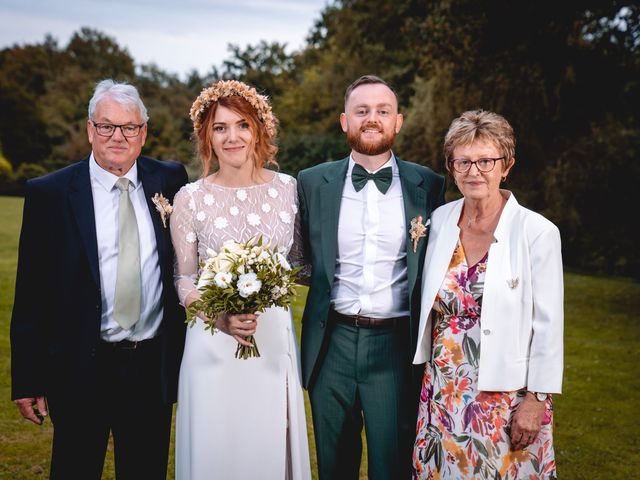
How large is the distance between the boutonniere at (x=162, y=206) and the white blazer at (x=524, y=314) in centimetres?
201

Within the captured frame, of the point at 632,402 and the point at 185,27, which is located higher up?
the point at 185,27

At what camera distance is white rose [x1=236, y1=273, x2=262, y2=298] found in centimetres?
360

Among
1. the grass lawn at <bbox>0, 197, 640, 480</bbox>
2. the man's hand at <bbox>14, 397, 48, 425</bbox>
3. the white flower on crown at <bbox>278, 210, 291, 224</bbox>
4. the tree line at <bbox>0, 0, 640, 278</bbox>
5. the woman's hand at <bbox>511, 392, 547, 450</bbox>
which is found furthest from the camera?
the tree line at <bbox>0, 0, 640, 278</bbox>

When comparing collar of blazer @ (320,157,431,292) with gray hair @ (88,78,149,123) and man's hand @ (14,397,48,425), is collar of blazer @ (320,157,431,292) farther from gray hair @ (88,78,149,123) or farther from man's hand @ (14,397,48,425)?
man's hand @ (14,397,48,425)

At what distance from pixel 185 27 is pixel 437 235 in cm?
3960

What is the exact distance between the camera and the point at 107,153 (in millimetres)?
4023

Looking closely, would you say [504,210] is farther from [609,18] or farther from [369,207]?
[609,18]

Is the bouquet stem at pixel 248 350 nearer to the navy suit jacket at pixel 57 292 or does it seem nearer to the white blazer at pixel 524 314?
the navy suit jacket at pixel 57 292

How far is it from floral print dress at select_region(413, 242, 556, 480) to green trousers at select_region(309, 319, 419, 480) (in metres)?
0.32

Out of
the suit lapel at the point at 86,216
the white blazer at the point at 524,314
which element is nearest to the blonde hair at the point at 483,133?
the white blazer at the point at 524,314

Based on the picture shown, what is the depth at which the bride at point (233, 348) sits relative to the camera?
4.09 metres

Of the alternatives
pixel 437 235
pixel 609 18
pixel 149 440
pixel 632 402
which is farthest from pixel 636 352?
pixel 149 440

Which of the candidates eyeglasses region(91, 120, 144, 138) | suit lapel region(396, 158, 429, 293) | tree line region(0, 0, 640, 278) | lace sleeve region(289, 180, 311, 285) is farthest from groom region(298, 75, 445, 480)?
tree line region(0, 0, 640, 278)

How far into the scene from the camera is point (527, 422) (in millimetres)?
3539
